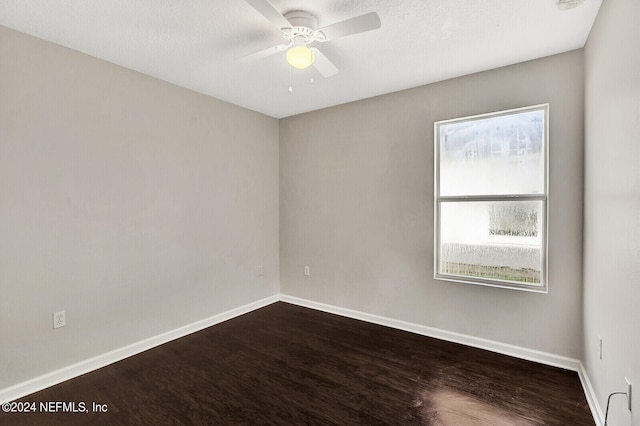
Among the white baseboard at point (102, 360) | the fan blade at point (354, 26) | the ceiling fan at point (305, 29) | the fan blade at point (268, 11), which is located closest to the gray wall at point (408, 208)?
the white baseboard at point (102, 360)

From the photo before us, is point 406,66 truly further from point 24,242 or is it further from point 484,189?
point 24,242

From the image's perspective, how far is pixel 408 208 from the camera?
3221 millimetres

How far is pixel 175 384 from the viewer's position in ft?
7.44

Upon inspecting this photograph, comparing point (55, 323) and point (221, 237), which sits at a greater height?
point (221, 237)

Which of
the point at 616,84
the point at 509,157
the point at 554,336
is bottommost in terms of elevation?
the point at 554,336

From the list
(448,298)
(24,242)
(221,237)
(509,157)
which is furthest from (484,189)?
(24,242)

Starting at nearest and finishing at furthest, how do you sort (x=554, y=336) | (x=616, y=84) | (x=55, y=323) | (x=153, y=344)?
(x=616, y=84)
(x=55, y=323)
(x=554, y=336)
(x=153, y=344)

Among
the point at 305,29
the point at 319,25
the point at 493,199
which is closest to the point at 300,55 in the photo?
the point at 305,29

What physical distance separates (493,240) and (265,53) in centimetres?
244

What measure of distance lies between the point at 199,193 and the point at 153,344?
1493 millimetres

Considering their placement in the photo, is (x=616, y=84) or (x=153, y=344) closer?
(x=616, y=84)

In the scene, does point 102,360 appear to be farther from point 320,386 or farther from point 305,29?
point 305,29

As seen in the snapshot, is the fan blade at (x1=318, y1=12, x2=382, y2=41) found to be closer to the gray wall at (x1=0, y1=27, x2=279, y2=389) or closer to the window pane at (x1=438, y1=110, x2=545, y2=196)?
the window pane at (x1=438, y1=110, x2=545, y2=196)

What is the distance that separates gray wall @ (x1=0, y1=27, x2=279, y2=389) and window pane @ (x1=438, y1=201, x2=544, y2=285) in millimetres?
2309
